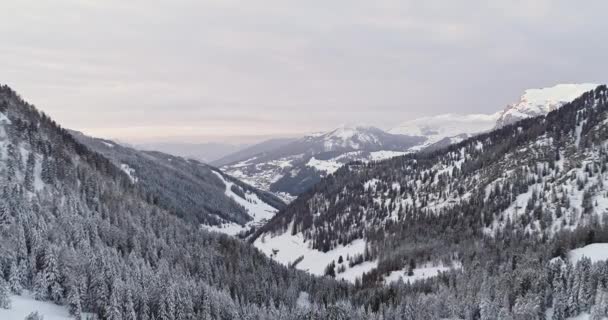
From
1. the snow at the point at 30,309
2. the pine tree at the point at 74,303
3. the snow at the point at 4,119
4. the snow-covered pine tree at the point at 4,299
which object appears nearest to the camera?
the snow at the point at 30,309

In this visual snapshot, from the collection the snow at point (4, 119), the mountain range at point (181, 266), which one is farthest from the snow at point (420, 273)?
the snow at point (4, 119)

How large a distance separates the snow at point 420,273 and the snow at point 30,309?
5191 inches

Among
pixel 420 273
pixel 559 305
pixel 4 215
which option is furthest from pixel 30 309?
pixel 420 273

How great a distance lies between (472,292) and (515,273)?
16.0 m

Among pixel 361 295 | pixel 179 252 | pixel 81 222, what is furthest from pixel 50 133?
pixel 361 295

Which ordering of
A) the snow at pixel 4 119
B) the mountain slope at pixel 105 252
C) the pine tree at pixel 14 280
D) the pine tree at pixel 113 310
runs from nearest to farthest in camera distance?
the pine tree at pixel 14 280 < the pine tree at pixel 113 310 < the mountain slope at pixel 105 252 < the snow at pixel 4 119

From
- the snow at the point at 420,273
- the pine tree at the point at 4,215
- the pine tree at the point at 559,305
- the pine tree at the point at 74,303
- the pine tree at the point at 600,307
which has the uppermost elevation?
the pine tree at the point at 4,215

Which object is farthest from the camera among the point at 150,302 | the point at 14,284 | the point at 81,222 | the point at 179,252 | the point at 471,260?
the point at 471,260

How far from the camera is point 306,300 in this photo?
160 m

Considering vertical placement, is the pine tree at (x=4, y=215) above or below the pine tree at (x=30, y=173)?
below

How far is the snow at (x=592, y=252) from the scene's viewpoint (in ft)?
470

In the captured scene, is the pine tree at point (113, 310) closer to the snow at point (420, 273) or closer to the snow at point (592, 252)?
the snow at point (420, 273)

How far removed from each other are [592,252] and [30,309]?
16550cm

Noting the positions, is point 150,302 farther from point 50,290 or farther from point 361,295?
point 361,295
